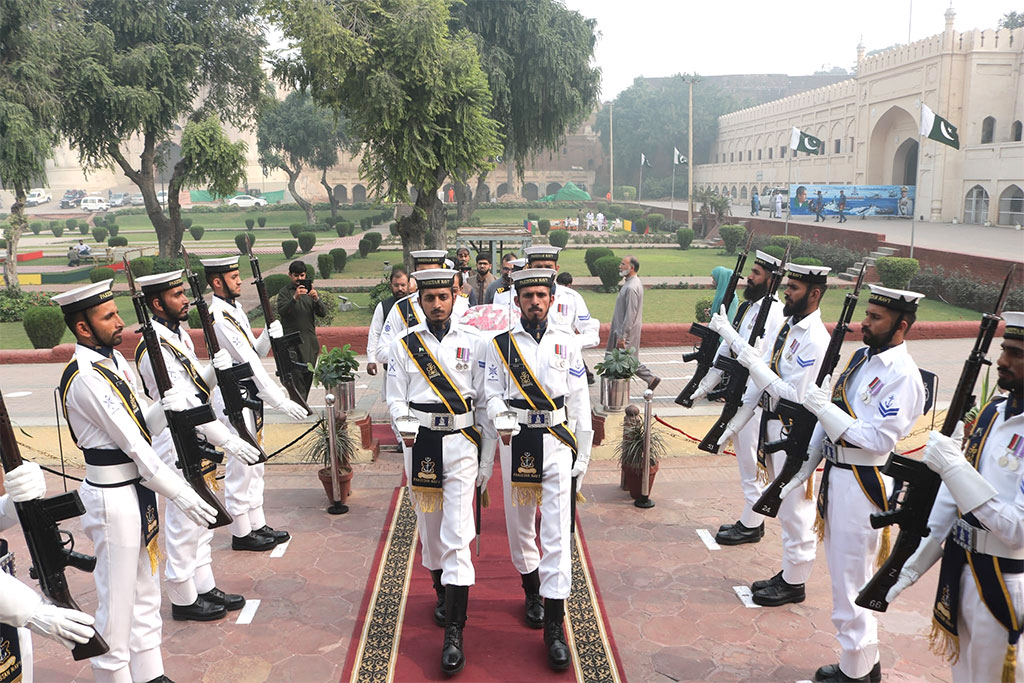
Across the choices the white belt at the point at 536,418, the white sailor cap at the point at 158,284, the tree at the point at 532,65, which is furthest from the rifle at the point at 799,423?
the tree at the point at 532,65

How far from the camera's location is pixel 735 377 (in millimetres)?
5934

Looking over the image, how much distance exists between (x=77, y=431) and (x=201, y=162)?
22.3 meters

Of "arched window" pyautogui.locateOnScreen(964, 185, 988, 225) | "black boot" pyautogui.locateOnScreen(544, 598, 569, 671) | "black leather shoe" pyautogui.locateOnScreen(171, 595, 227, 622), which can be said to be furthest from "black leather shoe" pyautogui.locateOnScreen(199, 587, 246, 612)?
"arched window" pyautogui.locateOnScreen(964, 185, 988, 225)

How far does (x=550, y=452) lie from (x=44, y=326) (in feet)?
45.2

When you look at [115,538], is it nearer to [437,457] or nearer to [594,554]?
[437,457]

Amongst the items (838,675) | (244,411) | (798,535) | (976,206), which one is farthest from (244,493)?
(976,206)

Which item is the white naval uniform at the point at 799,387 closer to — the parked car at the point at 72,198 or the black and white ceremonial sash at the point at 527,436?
the black and white ceremonial sash at the point at 527,436

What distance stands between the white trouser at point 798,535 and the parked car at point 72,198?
268 ft

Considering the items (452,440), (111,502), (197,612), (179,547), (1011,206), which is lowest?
(197,612)

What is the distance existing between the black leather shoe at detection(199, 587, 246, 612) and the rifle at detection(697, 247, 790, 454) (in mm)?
3596

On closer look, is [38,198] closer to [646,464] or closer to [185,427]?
[646,464]

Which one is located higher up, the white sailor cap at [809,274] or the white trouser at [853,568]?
the white sailor cap at [809,274]

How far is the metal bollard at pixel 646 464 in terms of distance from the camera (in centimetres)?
709

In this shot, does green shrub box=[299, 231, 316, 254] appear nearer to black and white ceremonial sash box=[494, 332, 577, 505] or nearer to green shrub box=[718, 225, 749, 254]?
green shrub box=[718, 225, 749, 254]
